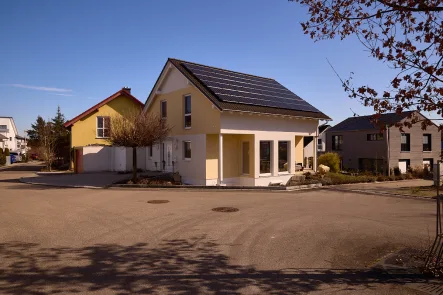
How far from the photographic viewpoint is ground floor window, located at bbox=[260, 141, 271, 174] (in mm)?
19141

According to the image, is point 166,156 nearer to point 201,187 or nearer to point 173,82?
point 173,82

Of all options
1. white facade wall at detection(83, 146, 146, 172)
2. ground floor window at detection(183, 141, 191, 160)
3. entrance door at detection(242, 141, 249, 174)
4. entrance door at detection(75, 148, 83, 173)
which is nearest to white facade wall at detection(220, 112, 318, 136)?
entrance door at detection(242, 141, 249, 174)

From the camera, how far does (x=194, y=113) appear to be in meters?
19.4

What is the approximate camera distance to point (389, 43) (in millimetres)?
5465

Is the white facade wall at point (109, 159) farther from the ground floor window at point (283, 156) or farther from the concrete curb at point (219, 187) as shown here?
the ground floor window at point (283, 156)

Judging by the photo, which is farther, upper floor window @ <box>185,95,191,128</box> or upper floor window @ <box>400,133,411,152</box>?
upper floor window @ <box>400,133,411,152</box>

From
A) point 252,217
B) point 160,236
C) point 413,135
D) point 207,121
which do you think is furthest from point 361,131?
point 160,236

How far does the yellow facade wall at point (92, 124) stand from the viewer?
29328 mm

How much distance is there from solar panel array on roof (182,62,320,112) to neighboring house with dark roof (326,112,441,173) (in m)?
17.8

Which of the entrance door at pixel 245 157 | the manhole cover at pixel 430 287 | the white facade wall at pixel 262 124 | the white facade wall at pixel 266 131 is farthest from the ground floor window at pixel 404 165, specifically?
the manhole cover at pixel 430 287

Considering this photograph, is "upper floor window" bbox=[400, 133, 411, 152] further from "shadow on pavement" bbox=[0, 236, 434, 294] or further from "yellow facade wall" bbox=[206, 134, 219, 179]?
"shadow on pavement" bbox=[0, 236, 434, 294]

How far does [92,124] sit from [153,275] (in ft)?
89.2

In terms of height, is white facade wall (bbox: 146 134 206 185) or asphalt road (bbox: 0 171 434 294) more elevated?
white facade wall (bbox: 146 134 206 185)

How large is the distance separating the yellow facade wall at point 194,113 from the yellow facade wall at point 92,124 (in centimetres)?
947
